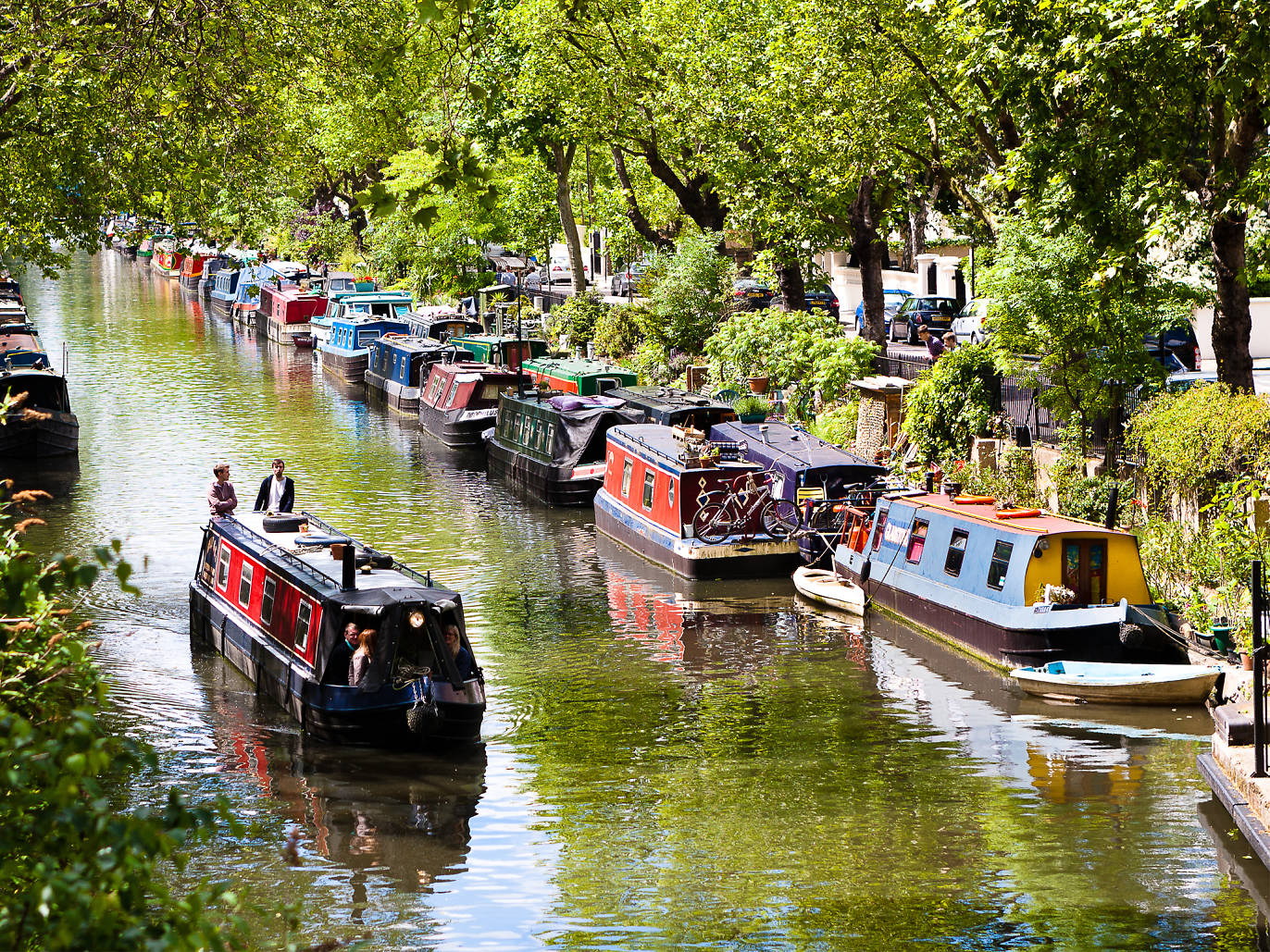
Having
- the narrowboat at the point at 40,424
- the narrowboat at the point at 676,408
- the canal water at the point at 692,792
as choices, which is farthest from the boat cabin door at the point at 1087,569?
the narrowboat at the point at 40,424

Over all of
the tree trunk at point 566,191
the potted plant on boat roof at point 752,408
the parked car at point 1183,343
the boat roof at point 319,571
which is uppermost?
the tree trunk at point 566,191

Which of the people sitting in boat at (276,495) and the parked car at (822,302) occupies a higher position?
the parked car at (822,302)

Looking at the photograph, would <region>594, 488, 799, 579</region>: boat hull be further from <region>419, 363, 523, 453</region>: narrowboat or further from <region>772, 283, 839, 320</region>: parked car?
<region>772, 283, 839, 320</region>: parked car

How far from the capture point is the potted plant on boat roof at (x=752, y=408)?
36094 millimetres

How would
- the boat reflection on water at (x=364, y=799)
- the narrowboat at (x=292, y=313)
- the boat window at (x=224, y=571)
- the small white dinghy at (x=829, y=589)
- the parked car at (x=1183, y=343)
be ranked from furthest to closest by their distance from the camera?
1. the narrowboat at (x=292, y=313)
2. the parked car at (x=1183, y=343)
3. the small white dinghy at (x=829, y=589)
4. the boat window at (x=224, y=571)
5. the boat reflection on water at (x=364, y=799)

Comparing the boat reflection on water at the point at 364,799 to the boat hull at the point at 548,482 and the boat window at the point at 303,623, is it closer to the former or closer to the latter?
the boat window at the point at 303,623

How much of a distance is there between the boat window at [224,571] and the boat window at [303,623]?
364 centimetres

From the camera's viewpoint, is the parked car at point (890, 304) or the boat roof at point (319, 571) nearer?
the boat roof at point (319, 571)

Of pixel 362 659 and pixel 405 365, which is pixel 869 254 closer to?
pixel 405 365

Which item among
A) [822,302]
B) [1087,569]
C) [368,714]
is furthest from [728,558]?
[822,302]

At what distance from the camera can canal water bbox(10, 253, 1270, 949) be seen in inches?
562

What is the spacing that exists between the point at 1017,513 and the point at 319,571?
10235 mm

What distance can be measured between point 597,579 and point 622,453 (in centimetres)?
394

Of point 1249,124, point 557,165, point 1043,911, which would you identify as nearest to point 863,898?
point 1043,911
